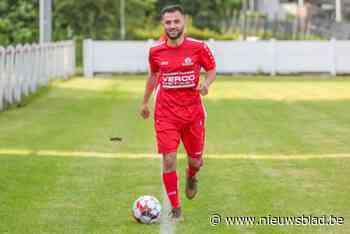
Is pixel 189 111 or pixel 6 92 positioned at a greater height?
pixel 189 111

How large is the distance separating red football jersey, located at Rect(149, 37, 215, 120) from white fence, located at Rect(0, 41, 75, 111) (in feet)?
51.0

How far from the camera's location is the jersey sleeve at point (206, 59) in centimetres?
1116

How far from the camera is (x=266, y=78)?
4497 cm

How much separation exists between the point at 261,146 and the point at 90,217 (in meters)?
7.59

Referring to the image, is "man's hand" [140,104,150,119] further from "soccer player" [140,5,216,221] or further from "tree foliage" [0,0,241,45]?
"tree foliage" [0,0,241,45]

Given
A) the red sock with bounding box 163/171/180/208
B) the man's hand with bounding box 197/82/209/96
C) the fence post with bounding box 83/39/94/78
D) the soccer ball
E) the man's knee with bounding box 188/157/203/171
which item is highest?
the man's hand with bounding box 197/82/209/96

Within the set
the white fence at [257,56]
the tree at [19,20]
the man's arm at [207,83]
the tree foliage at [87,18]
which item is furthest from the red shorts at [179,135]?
the tree at [19,20]

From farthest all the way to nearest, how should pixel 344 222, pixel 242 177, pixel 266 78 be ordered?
pixel 266 78, pixel 242 177, pixel 344 222

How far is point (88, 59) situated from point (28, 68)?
14.9m

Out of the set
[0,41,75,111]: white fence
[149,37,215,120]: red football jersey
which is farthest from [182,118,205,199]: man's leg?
[0,41,75,111]: white fence

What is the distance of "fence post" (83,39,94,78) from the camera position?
4666 cm

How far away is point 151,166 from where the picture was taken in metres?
15.7

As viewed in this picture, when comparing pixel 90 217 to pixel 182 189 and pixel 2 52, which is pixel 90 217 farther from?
pixel 2 52

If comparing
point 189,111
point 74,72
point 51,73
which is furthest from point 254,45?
point 189,111
